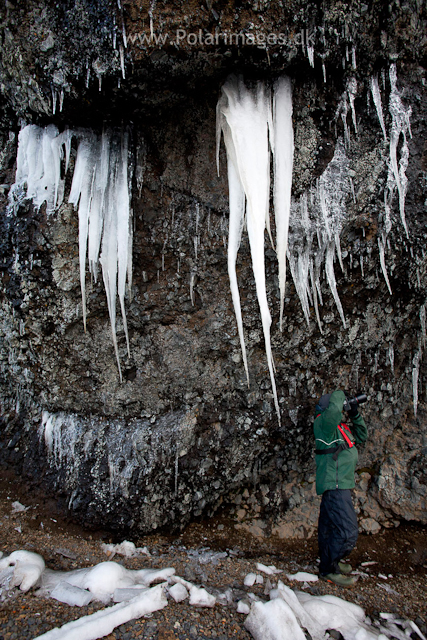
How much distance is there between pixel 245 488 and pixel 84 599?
2.10m

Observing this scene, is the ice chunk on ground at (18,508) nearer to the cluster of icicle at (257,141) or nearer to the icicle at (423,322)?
the cluster of icicle at (257,141)

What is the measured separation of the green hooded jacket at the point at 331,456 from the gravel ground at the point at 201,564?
2.61 feet

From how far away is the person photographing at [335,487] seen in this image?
2975 mm

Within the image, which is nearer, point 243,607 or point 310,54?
point 243,607

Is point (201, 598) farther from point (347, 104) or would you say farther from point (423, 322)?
point (347, 104)

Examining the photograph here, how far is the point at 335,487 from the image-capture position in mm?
3031

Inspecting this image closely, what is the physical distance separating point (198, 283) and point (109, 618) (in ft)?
8.08

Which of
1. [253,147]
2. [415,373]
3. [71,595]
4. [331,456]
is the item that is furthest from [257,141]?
[71,595]

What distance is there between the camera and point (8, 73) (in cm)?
278

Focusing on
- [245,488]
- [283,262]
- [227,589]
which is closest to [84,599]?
[227,589]

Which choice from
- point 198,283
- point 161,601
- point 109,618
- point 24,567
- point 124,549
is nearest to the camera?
point 109,618

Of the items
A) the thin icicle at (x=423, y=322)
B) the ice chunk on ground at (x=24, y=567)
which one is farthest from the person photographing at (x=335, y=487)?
the ice chunk on ground at (x=24, y=567)

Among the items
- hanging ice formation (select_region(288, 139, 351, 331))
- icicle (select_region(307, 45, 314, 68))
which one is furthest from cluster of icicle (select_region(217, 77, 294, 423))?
hanging ice formation (select_region(288, 139, 351, 331))

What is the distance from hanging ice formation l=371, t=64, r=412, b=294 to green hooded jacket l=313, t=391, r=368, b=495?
1.22 meters
